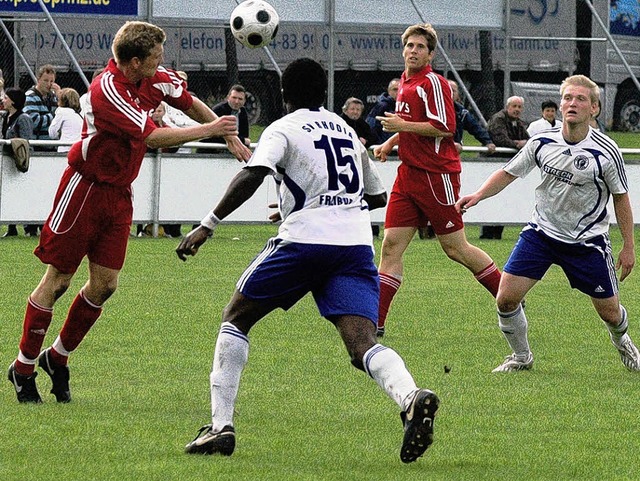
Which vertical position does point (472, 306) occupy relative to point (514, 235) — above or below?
above

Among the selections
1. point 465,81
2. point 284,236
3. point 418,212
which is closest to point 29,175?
point 418,212

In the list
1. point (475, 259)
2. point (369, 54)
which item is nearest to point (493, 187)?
point (475, 259)

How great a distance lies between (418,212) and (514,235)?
11.7 metres

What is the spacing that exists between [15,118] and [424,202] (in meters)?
10.4

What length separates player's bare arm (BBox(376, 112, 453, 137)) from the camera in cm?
1053

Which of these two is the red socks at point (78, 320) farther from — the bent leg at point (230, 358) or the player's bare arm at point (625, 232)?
the player's bare arm at point (625, 232)

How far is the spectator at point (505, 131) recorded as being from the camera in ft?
70.8

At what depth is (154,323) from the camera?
11.2 meters

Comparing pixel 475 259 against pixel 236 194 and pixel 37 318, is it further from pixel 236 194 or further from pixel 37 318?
pixel 236 194

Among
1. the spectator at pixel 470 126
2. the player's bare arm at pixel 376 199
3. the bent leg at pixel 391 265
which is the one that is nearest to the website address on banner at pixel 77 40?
the spectator at pixel 470 126

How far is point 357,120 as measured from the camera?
68.4ft

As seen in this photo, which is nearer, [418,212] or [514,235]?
[418,212]

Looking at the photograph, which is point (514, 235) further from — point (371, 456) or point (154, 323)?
point (371, 456)

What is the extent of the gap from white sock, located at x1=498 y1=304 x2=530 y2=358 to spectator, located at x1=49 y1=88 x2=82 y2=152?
11673 mm
